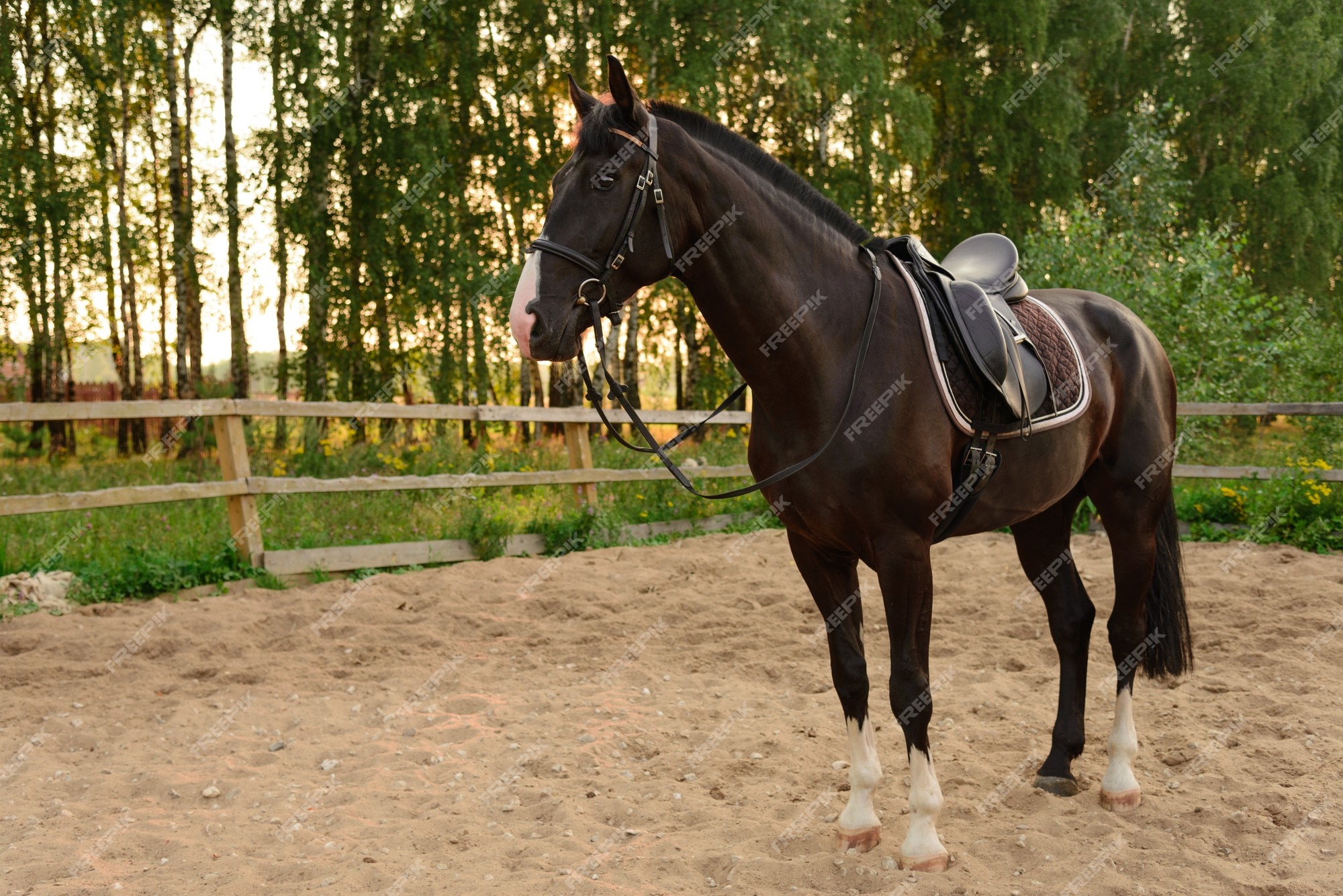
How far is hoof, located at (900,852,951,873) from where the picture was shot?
2.70 metres

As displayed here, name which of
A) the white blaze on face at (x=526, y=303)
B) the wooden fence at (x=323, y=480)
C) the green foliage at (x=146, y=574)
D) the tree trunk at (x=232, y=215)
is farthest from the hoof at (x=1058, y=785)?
the tree trunk at (x=232, y=215)

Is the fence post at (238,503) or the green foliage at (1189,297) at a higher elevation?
the green foliage at (1189,297)

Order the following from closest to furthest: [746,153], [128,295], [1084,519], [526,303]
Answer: [526,303] < [746,153] < [1084,519] < [128,295]

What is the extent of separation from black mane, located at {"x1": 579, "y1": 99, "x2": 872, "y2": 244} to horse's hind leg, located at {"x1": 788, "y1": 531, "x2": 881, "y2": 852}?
1061 millimetres

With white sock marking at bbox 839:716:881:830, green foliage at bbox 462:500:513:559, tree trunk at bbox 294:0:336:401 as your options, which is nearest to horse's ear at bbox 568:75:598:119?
white sock marking at bbox 839:716:881:830

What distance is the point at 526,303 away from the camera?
223cm

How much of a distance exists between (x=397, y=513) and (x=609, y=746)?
467 centimetres

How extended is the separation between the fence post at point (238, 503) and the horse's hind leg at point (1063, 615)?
512 cm

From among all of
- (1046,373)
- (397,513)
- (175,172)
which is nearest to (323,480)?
(397,513)

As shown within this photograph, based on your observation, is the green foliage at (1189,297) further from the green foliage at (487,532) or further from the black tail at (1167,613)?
the green foliage at (487,532)

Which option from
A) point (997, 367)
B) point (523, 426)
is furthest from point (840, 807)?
point (523, 426)

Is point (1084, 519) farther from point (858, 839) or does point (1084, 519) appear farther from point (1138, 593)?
point (858, 839)

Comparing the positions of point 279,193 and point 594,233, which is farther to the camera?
point 279,193

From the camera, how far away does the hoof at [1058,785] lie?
129 inches
